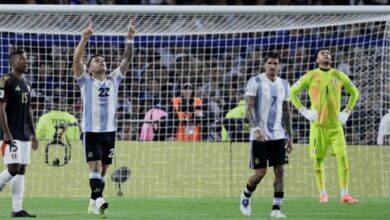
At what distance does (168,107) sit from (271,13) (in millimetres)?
4033

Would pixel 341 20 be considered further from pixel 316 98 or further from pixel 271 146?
pixel 271 146

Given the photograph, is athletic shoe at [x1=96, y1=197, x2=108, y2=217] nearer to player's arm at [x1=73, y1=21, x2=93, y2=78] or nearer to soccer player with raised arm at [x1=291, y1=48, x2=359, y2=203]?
player's arm at [x1=73, y1=21, x2=93, y2=78]

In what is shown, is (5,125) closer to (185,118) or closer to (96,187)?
(96,187)

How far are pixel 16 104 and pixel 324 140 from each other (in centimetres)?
592

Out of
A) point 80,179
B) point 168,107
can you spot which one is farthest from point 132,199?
point 168,107

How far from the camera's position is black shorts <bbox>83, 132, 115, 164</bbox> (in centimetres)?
1518

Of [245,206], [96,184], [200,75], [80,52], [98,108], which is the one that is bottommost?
[245,206]

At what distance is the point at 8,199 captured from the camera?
1942cm

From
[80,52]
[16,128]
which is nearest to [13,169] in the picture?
[16,128]

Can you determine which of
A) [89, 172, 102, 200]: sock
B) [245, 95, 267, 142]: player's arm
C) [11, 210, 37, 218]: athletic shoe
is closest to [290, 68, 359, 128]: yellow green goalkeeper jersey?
[245, 95, 267, 142]: player's arm

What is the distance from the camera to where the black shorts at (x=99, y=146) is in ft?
49.8

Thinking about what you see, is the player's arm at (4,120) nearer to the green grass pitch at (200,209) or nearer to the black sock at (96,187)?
the green grass pitch at (200,209)

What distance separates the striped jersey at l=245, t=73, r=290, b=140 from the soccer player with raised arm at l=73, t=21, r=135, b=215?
1.76m

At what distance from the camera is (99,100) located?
51.5ft
